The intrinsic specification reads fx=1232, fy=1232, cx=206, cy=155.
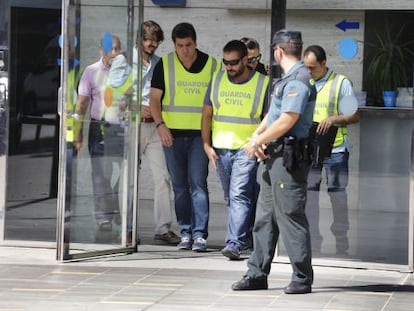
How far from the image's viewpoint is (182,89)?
10.8 m

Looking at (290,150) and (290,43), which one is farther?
(290,43)

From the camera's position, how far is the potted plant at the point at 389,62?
10.1m

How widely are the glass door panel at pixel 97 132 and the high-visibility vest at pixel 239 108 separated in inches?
30.5

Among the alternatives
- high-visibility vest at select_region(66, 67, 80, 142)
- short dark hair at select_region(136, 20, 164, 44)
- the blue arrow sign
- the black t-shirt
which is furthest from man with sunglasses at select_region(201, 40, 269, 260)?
high-visibility vest at select_region(66, 67, 80, 142)

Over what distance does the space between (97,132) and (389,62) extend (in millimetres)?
2502

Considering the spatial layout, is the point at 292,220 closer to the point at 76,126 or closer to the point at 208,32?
the point at 76,126

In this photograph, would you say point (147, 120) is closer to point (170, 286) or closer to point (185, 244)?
point (185, 244)

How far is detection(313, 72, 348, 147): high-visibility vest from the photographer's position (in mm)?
9688

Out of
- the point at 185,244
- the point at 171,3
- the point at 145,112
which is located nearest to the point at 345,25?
the point at 145,112

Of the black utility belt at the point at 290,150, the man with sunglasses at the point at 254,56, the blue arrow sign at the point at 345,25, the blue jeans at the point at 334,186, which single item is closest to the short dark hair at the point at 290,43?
the black utility belt at the point at 290,150

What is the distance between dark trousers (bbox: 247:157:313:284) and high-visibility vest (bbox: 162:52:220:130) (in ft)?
7.51

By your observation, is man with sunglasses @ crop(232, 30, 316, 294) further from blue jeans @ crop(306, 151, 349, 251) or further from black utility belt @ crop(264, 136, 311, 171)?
blue jeans @ crop(306, 151, 349, 251)

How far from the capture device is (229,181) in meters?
10.3

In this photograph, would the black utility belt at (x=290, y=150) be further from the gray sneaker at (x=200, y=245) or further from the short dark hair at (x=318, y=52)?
the gray sneaker at (x=200, y=245)
